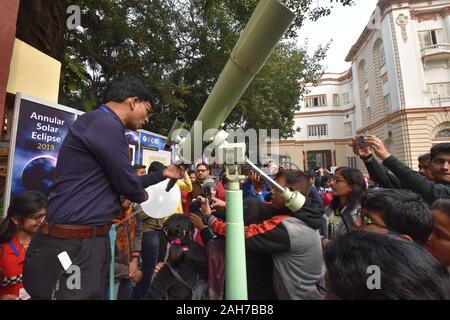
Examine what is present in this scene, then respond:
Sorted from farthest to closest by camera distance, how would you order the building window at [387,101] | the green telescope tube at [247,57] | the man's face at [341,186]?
the building window at [387,101]
the man's face at [341,186]
the green telescope tube at [247,57]

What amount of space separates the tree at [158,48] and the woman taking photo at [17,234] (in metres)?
3.70

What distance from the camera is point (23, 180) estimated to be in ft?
10.2

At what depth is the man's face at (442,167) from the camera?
2207 mm

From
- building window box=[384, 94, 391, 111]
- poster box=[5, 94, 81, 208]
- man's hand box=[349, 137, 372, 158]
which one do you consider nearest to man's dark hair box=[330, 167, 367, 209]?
man's hand box=[349, 137, 372, 158]

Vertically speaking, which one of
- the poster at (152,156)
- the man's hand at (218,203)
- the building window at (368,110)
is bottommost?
the man's hand at (218,203)

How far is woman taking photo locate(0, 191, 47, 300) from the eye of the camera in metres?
2.16

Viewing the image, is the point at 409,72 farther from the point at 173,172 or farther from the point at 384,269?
the point at 384,269

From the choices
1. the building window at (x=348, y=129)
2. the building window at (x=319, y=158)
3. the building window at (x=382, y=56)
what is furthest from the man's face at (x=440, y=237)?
the building window at (x=348, y=129)

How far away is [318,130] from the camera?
36000 mm

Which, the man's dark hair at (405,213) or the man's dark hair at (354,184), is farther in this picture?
the man's dark hair at (354,184)

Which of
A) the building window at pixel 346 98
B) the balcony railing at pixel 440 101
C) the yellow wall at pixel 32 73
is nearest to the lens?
the yellow wall at pixel 32 73

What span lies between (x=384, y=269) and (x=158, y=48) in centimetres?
956

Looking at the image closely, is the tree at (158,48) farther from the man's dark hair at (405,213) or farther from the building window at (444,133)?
the building window at (444,133)

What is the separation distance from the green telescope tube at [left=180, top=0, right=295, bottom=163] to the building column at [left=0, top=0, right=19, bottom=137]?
3115mm
